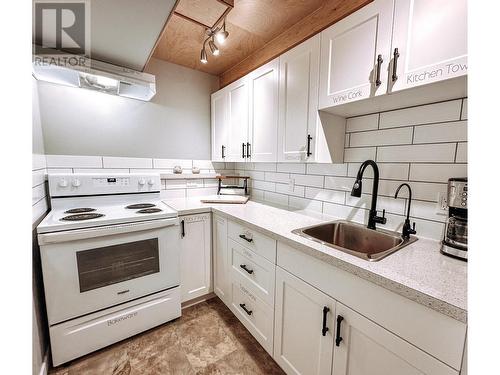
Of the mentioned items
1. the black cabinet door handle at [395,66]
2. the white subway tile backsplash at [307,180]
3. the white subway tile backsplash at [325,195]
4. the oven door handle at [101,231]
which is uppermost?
the black cabinet door handle at [395,66]

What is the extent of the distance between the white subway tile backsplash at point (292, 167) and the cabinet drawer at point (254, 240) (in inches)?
28.8

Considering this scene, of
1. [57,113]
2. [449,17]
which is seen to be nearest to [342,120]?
[449,17]

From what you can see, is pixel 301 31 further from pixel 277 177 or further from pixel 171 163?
pixel 171 163

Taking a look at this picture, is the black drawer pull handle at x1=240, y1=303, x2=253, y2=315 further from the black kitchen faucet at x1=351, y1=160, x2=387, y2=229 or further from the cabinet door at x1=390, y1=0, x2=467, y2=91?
the cabinet door at x1=390, y1=0, x2=467, y2=91

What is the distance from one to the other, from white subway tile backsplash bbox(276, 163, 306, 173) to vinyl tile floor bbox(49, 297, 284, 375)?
1.36m

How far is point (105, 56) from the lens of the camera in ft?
4.95

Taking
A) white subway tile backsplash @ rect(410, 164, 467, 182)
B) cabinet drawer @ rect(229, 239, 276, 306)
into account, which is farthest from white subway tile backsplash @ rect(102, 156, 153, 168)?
white subway tile backsplash @ rect(410, 164, 467, 182)

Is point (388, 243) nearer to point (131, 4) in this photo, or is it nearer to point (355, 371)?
point (355, 371)

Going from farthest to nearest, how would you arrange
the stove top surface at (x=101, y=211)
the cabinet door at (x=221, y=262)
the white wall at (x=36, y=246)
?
1. the cabinet door at (x=221, y=262)
2. the stove top surface at (x=101, y=211)
3. the white wall at (x=36, y=246)

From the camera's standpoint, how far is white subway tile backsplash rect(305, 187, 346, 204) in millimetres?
1542

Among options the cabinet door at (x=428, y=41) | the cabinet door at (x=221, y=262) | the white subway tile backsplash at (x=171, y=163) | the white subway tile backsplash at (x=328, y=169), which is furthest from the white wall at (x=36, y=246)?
the cabinet door at (x=428, y=41)

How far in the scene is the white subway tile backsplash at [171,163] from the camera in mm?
2184

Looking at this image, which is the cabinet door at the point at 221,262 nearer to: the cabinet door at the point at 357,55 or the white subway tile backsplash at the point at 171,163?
the white subway tile backsplash at the point at 171,163
